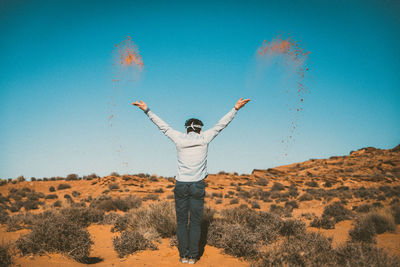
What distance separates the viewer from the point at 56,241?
4480 mm

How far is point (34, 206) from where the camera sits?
1570 centimetres

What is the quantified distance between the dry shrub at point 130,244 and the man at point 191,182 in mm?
1163

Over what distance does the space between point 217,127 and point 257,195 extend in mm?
17515

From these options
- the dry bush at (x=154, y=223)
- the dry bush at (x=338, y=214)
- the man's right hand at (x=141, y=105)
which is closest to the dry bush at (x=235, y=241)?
the dry bush at (x=154, y=223)

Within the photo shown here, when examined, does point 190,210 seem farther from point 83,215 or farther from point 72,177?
point 72,177

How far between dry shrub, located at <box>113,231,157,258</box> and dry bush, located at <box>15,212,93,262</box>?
0.61 metres

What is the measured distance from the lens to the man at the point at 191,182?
4.09 m

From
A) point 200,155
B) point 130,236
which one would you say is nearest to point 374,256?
point 200,155

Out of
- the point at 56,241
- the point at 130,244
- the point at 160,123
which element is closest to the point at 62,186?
the point at 56,241

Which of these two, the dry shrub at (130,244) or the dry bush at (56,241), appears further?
the dry shrub at (130,244)

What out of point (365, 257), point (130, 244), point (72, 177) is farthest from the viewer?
point (72, 177)

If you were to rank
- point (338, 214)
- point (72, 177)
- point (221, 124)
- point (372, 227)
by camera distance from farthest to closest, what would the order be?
point (72, 177) → point (338, 214) → point (372, 227) → point (221, 124)

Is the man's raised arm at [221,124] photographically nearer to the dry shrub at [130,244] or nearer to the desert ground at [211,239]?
the desert ground at [211,239]

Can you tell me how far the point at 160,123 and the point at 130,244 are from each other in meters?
2.69
